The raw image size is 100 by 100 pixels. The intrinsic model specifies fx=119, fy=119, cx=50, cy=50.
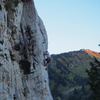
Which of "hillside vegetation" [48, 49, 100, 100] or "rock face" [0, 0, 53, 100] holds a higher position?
"rock face" [0, 0, 53, 100]

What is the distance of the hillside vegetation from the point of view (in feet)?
285

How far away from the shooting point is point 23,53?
14.6 m

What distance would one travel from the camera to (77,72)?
397 ft

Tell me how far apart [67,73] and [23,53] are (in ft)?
338

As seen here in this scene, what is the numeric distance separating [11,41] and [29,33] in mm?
2914

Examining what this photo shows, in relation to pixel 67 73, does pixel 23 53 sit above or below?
above

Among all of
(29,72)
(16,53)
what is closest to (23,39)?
(16,53)

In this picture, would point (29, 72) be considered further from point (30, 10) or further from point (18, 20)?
point (30, 10)

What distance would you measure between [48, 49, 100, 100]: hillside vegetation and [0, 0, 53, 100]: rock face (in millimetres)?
63749

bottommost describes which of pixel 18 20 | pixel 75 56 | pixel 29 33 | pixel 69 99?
pixel 69 99

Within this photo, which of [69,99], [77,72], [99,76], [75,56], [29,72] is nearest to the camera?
[29,72]

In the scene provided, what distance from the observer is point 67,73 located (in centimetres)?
11331

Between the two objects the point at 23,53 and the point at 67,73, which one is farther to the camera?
the point at 67,73

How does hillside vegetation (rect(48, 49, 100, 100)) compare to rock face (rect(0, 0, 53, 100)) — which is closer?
rock face (rect(0, 0, 53, 100))
